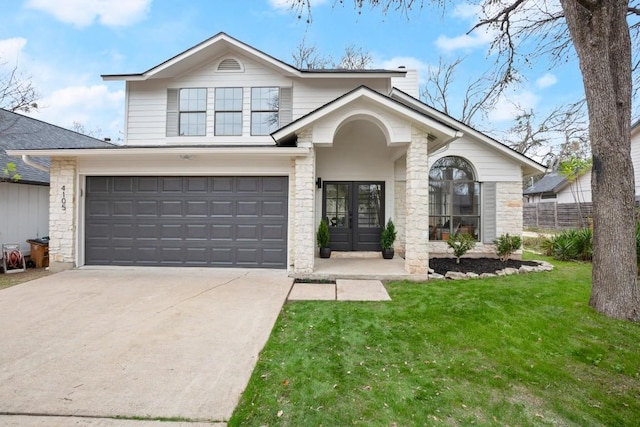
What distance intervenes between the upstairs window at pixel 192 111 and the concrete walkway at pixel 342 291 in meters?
6.17

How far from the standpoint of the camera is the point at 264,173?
24.2ft

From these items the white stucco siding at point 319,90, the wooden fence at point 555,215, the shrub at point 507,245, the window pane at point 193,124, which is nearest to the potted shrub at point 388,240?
the shrub at point 507,245

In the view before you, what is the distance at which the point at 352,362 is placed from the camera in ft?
10.5

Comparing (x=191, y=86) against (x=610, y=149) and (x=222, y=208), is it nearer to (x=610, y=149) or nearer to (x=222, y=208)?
(x=222, y=208)

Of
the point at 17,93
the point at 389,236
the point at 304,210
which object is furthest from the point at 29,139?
the point at 389,236

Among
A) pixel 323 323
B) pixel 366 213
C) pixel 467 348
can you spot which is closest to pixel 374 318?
pixel 323 323

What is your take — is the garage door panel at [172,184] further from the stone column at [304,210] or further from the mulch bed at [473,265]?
the mulch bed at [473,265]

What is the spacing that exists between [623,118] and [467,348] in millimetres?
4582

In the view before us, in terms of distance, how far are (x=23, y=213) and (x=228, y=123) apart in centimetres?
674

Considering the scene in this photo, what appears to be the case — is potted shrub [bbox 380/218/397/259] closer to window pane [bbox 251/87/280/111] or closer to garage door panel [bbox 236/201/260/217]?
garage door panel [bbox 236/201/260/217]

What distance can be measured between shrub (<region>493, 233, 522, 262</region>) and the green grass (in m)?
3.61

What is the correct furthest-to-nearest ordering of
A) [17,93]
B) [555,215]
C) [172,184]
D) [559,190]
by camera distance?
1. [559,190]
2. [555,215]
3. [17,93]
4. [172,184]

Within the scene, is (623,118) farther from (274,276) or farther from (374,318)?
(274,276)

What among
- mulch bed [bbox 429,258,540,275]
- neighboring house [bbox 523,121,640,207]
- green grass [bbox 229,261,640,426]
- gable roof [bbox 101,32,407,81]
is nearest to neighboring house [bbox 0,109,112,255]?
gable roof [bbox 101,32,407,81]
